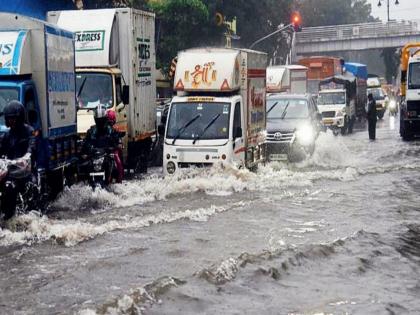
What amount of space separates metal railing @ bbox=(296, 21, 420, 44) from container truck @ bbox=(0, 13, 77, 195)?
65986 mm

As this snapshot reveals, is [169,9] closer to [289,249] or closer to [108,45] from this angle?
[108,45]

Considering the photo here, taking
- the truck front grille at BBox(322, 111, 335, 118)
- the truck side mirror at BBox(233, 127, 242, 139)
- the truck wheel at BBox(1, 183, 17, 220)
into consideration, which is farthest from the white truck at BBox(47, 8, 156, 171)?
the truck front grille at BBox(322, 111, 335, 118)

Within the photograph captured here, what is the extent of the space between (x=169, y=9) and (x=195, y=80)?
24266 mm

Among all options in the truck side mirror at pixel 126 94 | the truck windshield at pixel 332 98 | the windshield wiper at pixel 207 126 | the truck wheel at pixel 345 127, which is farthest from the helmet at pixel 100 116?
the truck windshield at pixel 332 98

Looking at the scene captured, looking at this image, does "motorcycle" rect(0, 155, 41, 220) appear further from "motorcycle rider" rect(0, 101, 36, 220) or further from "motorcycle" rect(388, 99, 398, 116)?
"motorcycle" rect(388, 99, 398, 116)

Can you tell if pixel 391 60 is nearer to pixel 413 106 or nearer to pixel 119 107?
pixel 413 106

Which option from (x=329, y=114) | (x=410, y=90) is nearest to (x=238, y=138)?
(x=410, y=90)

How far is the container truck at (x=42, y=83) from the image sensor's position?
12.9 meters

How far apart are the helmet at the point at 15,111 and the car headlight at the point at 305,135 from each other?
41.0 feet

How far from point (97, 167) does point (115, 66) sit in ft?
14.0

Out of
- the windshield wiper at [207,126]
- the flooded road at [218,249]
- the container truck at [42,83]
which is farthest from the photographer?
the windshield wiper at [207,126]

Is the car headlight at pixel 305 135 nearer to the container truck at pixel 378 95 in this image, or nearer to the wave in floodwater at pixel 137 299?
the wave in floodwater at pixel 137 299

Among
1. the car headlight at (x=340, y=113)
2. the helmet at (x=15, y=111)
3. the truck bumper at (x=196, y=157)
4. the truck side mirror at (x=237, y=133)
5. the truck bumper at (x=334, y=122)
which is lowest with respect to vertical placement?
the truck bumper at (x=334, y=122)

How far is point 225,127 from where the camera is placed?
1816 cm
